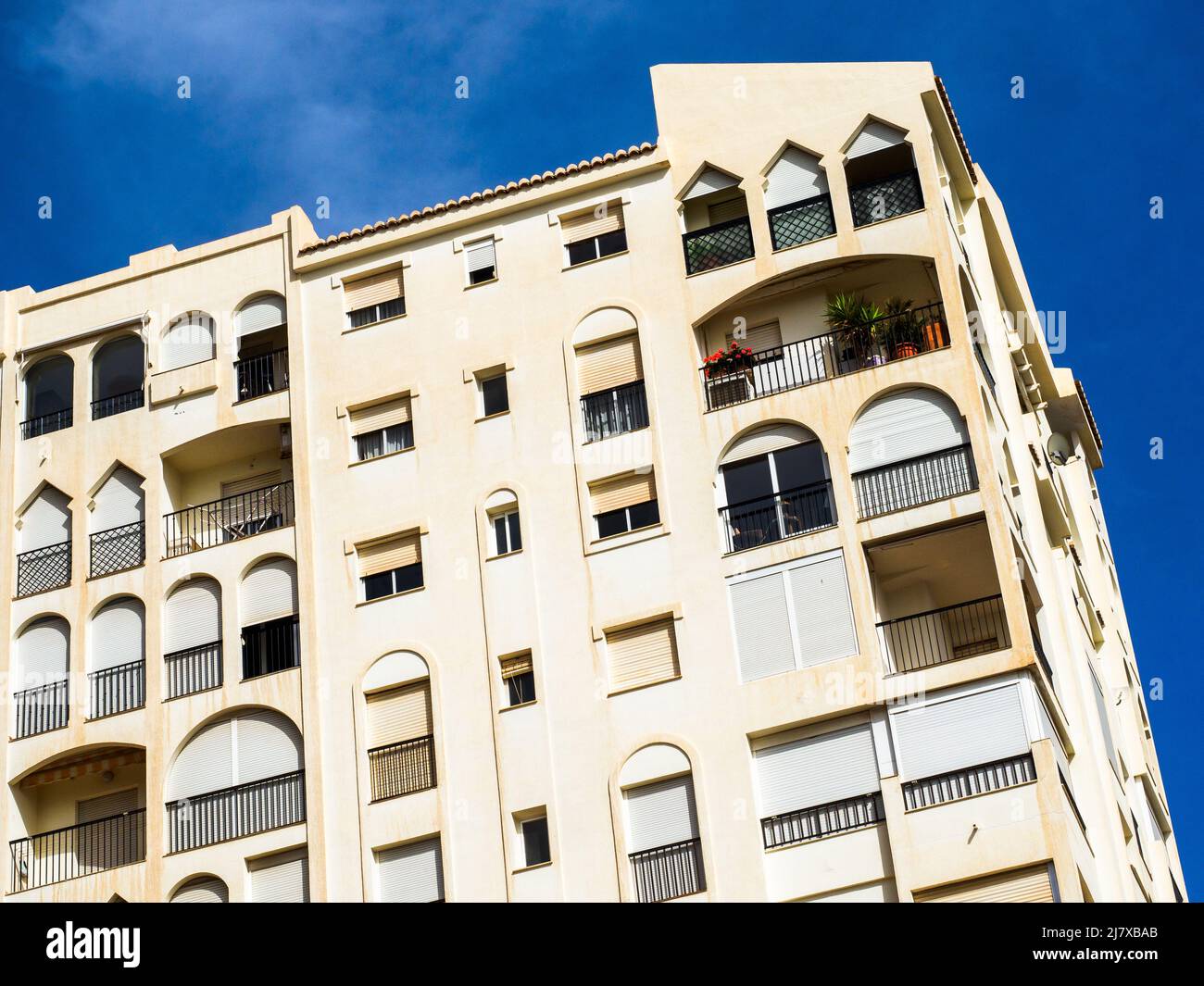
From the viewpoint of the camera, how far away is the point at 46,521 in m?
38.5

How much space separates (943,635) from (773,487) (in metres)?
4.06

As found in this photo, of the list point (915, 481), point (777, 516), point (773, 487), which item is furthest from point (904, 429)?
point (777, 516)

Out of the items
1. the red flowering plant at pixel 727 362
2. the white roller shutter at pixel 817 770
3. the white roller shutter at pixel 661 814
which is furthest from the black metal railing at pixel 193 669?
the white roller shutter at pixel 817 770

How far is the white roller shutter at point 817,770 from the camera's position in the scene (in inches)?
1197

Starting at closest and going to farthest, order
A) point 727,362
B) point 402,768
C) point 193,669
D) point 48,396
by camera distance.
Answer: point 402,768, point 727,362, point 193,669, point 48,396

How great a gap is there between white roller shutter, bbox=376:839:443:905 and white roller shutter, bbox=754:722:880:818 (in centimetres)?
586

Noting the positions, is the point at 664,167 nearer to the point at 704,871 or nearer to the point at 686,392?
the point at 686,392

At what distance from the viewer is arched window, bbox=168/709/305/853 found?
33.7 meters

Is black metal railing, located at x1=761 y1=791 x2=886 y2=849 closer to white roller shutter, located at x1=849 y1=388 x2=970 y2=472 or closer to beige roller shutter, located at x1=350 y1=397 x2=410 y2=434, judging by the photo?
white roller shutter, located at x1=849 y1=388 x2=970 y2=472

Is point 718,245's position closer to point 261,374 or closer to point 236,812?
point 261,374

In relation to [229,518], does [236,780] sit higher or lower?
lower

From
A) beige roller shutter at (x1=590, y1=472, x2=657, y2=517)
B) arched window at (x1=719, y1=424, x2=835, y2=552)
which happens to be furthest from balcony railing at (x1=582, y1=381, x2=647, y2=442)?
arched window at (x1=719, y1=424, x2=835, y2=552)

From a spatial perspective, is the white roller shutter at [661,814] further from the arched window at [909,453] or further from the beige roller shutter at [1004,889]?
the arched window at [909,453]

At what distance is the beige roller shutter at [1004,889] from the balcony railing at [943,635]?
378 centimetres
